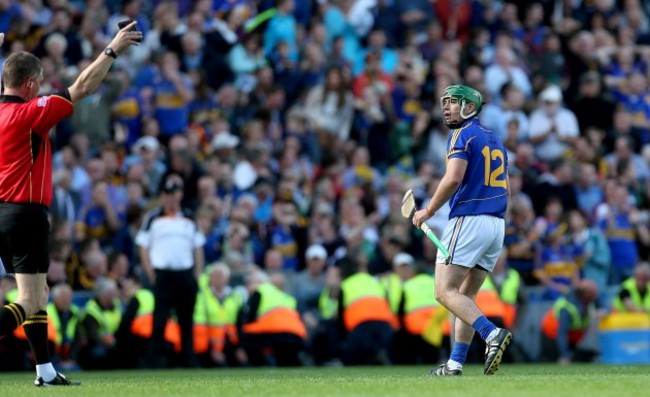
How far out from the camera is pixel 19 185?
36.1ft

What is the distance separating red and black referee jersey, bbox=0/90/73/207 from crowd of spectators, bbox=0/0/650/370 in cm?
690

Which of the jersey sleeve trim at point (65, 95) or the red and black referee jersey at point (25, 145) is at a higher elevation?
the jersey sleeve trim at point (65, 95)

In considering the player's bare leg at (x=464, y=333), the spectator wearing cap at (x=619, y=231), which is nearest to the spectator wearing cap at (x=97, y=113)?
the spectator wearing cap at (x=619, y=231)

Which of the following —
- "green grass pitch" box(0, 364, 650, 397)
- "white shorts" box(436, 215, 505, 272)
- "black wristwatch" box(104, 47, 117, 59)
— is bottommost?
"green grass pitch" box(0, 364, 650, 397)

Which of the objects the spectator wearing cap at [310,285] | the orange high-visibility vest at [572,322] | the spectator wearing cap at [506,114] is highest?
the spectator wearing cap at [506,114]

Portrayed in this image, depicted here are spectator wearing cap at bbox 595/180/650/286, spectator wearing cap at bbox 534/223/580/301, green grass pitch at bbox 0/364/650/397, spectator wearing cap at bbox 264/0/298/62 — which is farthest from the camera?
spectator wearing cap at bbox 264/0/298/62

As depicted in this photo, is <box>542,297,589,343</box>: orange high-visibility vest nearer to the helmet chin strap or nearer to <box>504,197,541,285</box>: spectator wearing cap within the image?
<box>504,197,541,285</box>: spectator wearing cap

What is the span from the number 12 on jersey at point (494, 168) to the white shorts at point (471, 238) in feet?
0.91

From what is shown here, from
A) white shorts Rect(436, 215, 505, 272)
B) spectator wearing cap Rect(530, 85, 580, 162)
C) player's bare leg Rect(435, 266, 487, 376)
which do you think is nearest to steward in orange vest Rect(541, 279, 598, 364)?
spectator wearing cap Rect(530, 85, 580, 162)

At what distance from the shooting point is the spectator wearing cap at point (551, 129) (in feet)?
77.0

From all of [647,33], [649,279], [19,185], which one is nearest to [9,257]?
[19,185]

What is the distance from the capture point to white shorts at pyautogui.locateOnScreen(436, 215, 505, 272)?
11.6 metres

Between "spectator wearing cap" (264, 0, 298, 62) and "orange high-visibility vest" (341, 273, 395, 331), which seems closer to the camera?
"orange high-visibility vest" (341, 273, 395, 331)

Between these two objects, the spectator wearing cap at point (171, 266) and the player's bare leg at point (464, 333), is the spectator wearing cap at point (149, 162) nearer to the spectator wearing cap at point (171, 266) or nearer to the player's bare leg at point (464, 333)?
the spectator wearing cap at point (171, 266)
